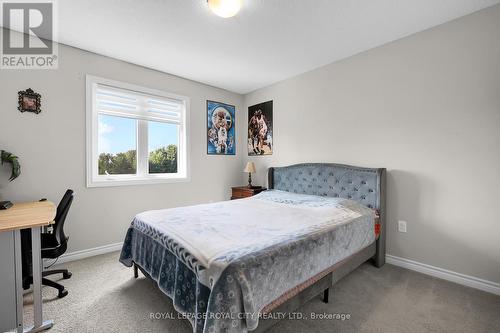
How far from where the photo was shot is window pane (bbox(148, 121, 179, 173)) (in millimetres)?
3520

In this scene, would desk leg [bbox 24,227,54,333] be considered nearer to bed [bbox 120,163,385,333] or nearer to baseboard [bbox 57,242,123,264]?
bed [bbox 120,163,385,333]

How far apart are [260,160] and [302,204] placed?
5.48 ft

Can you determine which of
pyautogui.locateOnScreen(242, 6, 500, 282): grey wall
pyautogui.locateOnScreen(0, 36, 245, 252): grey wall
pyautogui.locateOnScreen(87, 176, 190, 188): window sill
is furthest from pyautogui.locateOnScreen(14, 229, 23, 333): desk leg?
pyautogui.locateOnScreen(242, 6, 500, 282): grey wall

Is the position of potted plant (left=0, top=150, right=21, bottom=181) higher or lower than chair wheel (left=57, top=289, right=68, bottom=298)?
higher

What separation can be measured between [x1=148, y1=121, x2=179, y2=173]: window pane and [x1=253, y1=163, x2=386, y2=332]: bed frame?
167cm

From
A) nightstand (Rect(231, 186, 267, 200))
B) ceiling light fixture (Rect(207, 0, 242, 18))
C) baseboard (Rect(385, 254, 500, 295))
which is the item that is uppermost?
ceiling light fixture (Rect(207, 0, 242, 18))

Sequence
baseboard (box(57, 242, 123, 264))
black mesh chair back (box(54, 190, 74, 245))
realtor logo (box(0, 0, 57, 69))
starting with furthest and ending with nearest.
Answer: baseboard (box(57, 242, 123, 264)) < realtor logo (box(0, 0, 57, 69)) < black mesh chair back (box(54, 190, 74, 245))

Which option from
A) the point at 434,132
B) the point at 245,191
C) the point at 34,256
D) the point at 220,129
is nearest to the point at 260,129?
the point at 220,129

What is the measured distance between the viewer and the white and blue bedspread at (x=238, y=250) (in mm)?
1224

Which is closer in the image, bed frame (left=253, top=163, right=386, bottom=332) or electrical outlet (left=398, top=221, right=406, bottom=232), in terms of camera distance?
bed frame (left=253, top=163, right=386, bottom=332)

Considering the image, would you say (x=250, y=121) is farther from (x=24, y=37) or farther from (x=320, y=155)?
(x=24, y=37)

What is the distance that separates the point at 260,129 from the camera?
4.23 meters

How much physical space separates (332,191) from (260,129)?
184 cm

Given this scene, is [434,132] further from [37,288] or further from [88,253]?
[88,253]
